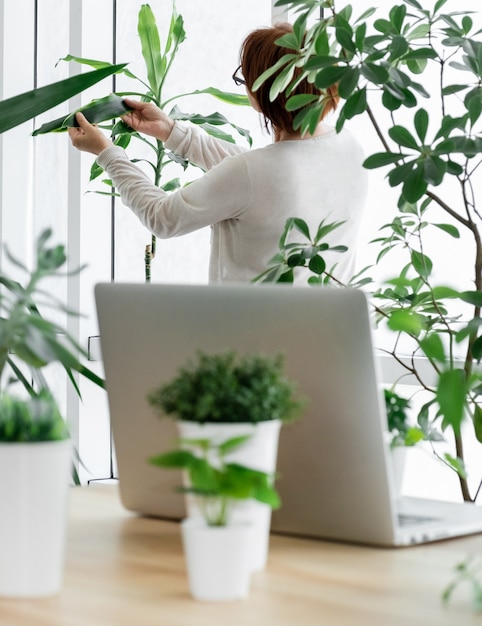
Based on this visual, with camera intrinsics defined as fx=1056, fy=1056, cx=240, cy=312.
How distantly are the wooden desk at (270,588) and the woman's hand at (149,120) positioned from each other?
1733 mm

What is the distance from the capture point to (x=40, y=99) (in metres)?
1.85

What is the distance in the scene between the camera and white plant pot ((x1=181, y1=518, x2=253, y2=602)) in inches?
34.5

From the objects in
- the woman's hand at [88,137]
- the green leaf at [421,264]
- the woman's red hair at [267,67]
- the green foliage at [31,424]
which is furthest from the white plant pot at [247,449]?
the woman's hand at [88,137]

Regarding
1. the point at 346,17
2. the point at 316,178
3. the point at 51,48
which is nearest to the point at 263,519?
the point at 346,17

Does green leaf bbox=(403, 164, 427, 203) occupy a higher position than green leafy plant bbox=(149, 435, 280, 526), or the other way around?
green leaf bbox=(403, 164, 427, 203)

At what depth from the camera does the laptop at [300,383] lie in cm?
103

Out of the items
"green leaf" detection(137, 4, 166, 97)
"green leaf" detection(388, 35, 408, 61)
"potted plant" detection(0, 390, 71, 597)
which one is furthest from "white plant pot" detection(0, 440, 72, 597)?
"green leaf" detection(137, 4, 166, 97)

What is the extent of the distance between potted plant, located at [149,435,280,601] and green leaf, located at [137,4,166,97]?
2.34m

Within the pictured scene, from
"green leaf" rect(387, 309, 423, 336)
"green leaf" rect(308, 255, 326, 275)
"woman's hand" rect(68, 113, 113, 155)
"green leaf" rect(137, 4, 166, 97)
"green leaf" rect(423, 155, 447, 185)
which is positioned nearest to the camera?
"green leaf" rect(387, 309, 423, 336)

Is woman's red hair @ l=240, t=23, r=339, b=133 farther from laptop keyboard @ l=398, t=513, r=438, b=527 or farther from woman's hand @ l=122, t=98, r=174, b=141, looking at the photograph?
laptop keyboard @ l=398, t=513, r=438, b=527

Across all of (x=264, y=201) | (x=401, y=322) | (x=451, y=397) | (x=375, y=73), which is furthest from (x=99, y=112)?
(x=451, y=397)

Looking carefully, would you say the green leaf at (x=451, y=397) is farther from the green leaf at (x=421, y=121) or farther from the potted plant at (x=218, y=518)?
the green leaf at (x=421, y=121)

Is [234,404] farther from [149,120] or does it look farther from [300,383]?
[149,120]

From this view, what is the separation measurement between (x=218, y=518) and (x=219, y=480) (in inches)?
1.5
